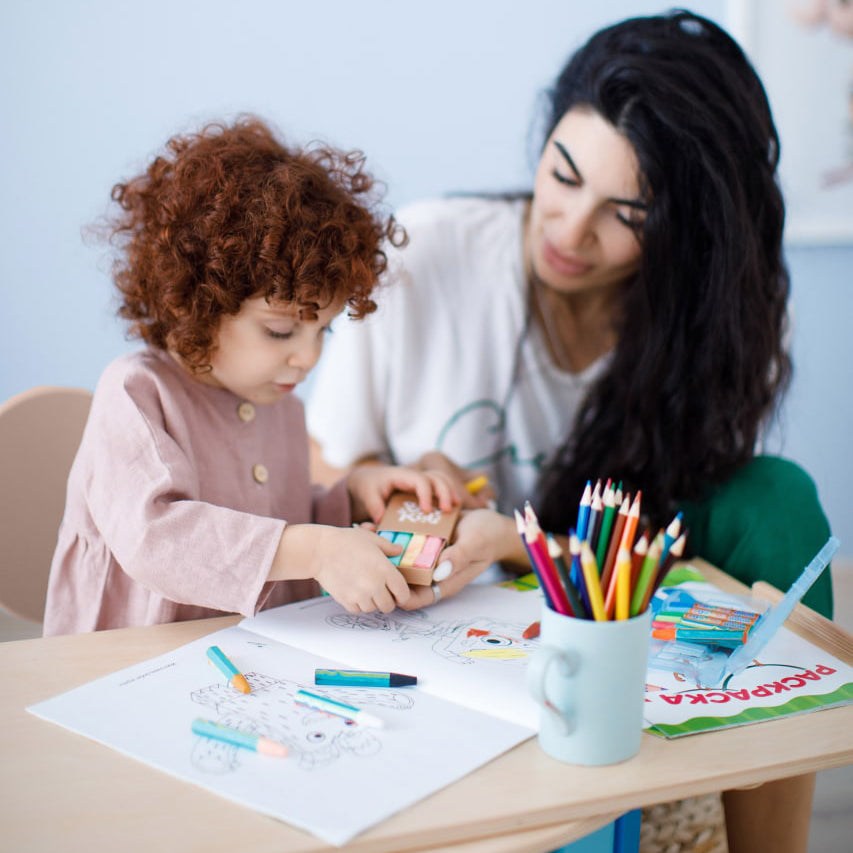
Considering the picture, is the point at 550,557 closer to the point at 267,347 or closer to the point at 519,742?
the point at 519,742

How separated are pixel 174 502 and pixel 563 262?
60cm

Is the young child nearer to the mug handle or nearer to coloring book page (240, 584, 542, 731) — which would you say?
coloring book page (240, 584, 542, 731)

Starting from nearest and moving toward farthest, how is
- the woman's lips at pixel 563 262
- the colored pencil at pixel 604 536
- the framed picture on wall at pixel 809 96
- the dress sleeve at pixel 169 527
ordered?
the colored pencil at pixel 604 536, the dress sleeve at pixel 169 527, the woman's lips at pixel 563 262, the framed picture on wall at pixel 809 96

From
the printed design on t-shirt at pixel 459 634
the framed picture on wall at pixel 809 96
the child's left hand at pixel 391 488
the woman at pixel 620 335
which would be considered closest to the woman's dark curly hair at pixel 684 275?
the woman at pixel 620 335

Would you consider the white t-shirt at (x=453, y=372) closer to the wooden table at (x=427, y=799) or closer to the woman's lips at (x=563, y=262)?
the woman's lips at (x=563, y=262)

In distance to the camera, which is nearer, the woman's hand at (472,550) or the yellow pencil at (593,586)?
the yellow pencil at (593,586)

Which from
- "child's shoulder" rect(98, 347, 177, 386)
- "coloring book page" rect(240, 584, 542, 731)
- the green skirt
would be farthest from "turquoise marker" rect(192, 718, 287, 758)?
the green skirt

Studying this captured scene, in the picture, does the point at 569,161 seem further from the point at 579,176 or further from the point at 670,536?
the point at 670,536

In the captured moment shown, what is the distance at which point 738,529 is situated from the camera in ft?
3.27

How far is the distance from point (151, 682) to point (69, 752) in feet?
0.28

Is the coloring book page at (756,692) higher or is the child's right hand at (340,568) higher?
the child's right hand at (340,568)

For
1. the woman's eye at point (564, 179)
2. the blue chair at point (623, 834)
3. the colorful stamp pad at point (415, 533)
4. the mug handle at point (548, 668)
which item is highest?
the woman's eye at point (564, 179)

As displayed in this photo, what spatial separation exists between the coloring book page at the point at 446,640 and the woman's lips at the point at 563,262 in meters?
0.46

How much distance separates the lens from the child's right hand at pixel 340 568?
696 mm
